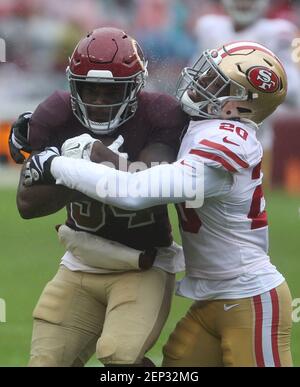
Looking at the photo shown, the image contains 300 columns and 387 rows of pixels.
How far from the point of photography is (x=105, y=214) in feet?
11.6

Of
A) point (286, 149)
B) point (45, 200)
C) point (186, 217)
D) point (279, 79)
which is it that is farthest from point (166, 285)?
point (286, 149)

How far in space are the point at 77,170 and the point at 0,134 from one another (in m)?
7.13

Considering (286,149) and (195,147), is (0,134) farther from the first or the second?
(195,147)

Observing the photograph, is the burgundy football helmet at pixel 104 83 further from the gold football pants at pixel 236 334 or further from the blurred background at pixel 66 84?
the blurred background at pixel 66 84

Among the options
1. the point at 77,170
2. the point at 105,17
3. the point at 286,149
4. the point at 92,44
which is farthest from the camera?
the point at 105,17

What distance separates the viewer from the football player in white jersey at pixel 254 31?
368 inches

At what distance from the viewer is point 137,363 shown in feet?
11.1

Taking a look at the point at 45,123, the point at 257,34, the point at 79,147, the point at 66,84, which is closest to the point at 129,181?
the point at 79,147

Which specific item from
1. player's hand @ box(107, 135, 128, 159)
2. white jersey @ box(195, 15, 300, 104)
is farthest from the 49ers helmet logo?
white jersey @ box(195, 15, 300, 104)

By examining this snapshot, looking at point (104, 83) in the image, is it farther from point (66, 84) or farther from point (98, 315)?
point (66, 84)

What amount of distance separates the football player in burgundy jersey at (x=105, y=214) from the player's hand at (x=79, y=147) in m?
0.11

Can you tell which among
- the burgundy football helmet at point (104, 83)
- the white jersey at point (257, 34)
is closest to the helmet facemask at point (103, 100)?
the burgundy football helmet at point (104, 83)

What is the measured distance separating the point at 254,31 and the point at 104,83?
6225 mm
